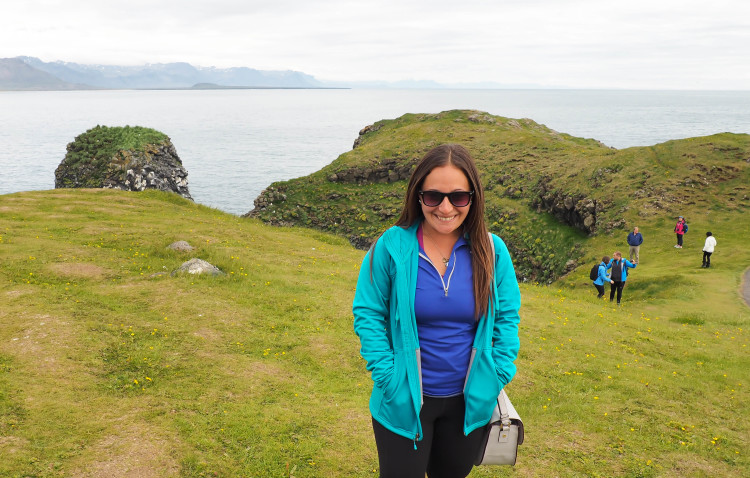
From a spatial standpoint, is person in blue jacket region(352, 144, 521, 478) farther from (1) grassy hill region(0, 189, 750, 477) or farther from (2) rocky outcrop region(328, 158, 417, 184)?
(2) rocky outcrop region(328, 158, 417, 184)

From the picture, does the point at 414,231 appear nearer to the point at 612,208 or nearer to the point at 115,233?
the point at 115,233

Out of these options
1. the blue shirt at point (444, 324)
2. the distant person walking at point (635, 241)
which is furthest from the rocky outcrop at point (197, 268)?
the distant person walking at point (635, 241)

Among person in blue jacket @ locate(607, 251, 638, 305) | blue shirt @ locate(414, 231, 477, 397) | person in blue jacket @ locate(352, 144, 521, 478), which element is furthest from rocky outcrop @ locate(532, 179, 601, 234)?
blue shirt @ locate(414, 231, 477, 397)

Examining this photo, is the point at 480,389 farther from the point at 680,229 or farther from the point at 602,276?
the point at 680,229

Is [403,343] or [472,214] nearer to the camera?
[403,343]

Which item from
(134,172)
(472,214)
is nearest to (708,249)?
(472,214)

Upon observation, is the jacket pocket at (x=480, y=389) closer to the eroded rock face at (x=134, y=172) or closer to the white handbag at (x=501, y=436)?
the white handbag at (x=501, y=436)

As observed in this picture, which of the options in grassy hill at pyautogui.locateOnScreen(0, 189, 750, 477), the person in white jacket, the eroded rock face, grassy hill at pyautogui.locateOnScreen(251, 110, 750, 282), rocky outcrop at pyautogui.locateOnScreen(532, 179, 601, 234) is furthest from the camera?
the eroded rock face

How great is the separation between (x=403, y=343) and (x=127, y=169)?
63.0 meters

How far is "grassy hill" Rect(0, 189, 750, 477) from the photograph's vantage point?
864cm

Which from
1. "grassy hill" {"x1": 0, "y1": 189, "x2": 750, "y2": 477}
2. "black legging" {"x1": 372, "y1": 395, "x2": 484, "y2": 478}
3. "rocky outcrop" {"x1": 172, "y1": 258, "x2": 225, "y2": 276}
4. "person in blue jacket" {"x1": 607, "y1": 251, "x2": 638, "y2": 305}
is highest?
"black legging" {"x1": 372, "y1": 395, "x2": 484, "y2": 478}

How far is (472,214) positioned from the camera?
4.52m

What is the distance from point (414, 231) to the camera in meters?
4.52

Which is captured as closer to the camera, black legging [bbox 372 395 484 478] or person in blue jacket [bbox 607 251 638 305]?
black legging [bbox 372 395 484 478]
